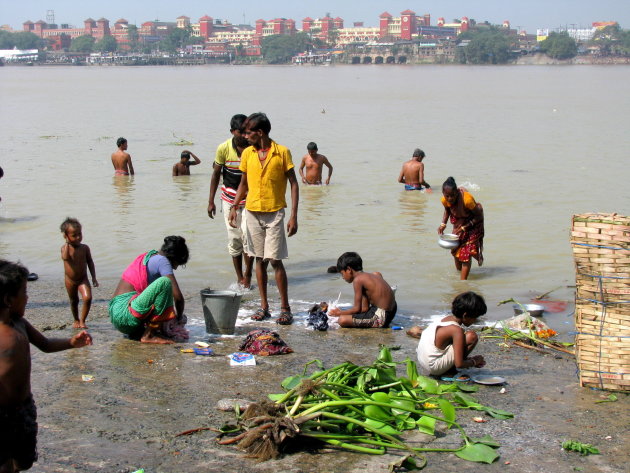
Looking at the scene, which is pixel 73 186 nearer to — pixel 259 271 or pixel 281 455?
pixel 259 271

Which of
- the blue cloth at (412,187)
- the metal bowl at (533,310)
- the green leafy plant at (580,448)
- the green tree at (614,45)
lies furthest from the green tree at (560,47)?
the green leafy plant at (580,448)

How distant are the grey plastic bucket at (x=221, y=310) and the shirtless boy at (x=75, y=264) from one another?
0.96 m

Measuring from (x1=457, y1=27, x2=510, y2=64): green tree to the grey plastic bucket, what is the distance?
172075 millimetres

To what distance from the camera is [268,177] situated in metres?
6.59

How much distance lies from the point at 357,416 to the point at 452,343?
4.24 ft

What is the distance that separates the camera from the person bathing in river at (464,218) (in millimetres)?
8484

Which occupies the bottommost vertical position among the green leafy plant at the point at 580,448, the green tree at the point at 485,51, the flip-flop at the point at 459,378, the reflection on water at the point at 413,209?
the reflection on water at the point at 413,209

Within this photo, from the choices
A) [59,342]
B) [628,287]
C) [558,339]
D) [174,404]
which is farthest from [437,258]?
[59,342]

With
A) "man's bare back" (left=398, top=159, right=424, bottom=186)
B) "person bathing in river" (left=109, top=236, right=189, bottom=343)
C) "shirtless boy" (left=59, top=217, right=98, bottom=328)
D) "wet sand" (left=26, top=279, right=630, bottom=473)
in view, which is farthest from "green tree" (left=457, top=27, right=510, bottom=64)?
"person bathing in river" (left=109, top=236, right=189, bottom=343)

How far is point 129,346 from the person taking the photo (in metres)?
5.91

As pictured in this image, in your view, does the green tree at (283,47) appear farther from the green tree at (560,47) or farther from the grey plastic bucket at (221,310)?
the grey plastic bucket at (221,310)

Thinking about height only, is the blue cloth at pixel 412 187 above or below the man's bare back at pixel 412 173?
below

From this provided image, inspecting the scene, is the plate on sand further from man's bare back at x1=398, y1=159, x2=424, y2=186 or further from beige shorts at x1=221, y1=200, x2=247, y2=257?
man's bare back at x1=398, y1=159, x2=424, y2=186

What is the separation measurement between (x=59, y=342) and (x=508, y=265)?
7427 mm
